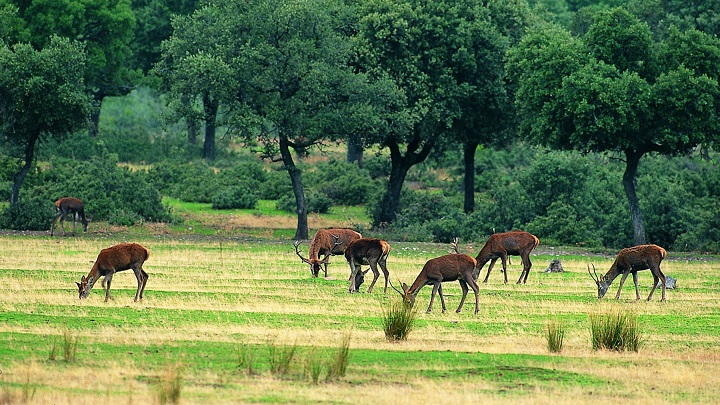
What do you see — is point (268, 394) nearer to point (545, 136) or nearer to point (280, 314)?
point (280, 314)

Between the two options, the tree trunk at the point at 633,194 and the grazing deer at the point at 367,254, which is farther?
the tree trunk at the point at 633,194

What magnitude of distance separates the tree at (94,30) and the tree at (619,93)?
25908 mm

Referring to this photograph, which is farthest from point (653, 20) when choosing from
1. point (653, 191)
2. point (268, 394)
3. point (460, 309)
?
point (268, 394)

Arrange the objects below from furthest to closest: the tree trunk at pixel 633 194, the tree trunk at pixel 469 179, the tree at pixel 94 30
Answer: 1. the tree at pixel 94 30
2. the tree trunk at pixel 469 179
3. the tree trunk at pixel 633 194

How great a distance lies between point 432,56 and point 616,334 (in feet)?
107

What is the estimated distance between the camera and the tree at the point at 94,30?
213 ft

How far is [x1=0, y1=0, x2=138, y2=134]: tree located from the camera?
64.8 meters

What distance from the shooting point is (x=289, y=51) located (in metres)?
48.5

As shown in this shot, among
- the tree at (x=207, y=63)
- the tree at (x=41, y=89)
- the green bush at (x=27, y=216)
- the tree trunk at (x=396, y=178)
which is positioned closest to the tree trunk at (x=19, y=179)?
the tree at (x=41, y=89)

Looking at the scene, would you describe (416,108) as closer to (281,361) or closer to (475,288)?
(475,288)

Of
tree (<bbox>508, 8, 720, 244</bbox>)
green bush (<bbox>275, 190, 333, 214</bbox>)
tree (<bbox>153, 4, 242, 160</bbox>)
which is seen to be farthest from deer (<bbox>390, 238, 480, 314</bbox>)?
green bush (<bbox>275, 190, 333, 214</bbox>)

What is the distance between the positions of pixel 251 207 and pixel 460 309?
33.0 m

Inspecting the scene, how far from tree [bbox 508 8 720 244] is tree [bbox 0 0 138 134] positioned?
85.0 feet

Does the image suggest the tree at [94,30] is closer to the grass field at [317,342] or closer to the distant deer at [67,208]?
the distant deer at [67,208]
